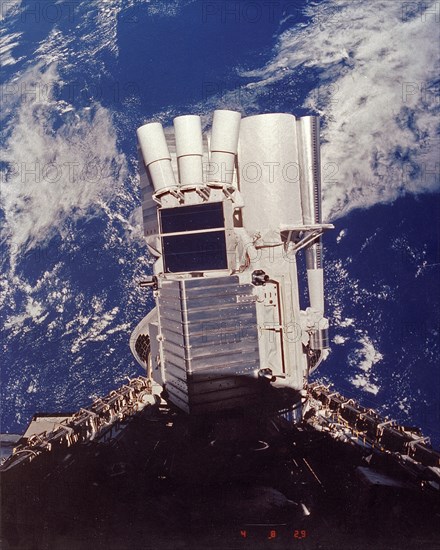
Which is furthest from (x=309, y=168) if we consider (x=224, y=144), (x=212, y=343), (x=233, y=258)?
(x=212, y=343)

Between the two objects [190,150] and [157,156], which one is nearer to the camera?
[190,150]

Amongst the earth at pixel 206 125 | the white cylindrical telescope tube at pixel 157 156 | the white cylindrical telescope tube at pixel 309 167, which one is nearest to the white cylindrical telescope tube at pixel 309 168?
the white cylindrical telescope tube at pixel 309 167

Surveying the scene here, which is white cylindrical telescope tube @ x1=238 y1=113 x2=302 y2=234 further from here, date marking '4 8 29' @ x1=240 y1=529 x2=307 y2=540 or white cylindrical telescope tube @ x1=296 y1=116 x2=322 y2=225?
date marking '4 8 29' @ x1=240 y1=529 x2=307 y2=540

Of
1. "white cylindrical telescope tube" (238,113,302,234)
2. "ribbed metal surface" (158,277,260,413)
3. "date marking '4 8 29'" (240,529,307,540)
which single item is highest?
"white cylindrical telescope tube" (238,113,302,234)

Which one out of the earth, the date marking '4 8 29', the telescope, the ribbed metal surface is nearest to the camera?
the date marking '4 8 29'

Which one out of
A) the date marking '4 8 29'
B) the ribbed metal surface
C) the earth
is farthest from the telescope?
the earth

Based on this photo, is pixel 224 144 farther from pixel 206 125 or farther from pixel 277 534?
pixel 206 125
